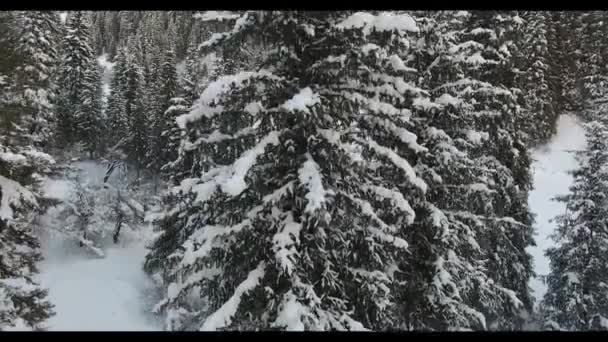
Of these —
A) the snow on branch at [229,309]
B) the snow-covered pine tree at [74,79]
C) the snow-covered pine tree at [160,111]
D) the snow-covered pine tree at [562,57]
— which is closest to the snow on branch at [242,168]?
the snow on branch at [229,309]

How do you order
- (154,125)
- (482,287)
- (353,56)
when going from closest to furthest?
1. (353,56)
2. (482,287)
3. (154,125)

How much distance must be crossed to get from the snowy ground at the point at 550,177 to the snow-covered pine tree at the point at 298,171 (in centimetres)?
2787

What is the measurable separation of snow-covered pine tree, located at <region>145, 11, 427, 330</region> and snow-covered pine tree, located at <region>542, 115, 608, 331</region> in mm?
12807

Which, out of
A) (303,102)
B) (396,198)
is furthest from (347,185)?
(303,102)

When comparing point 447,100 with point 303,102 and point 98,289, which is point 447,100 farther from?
point 98,289

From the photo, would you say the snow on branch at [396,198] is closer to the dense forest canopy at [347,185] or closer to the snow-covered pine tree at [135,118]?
the dense forest canopy at [347,185]

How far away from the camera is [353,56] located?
7246 mm

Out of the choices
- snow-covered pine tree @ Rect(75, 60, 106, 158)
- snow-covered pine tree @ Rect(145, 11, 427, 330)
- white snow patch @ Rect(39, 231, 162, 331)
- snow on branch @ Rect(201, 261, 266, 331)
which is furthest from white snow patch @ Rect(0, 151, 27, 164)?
snow-covered pine tree @ Rect(75, 60, 106, 158)

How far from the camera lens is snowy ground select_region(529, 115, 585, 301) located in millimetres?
35297

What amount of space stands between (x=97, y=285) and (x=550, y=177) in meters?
38.5

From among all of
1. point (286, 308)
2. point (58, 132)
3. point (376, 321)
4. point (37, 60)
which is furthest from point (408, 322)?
point (58, 132)

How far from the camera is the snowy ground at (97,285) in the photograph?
28.5m
